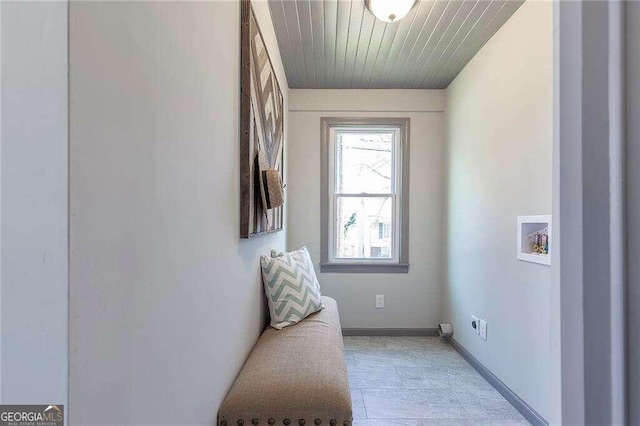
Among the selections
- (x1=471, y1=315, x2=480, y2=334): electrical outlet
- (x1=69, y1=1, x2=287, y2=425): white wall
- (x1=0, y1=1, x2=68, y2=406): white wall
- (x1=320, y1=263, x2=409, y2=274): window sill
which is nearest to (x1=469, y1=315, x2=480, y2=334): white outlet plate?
(x1=471, y1=315, x2=480, y2=334): electrical outlet

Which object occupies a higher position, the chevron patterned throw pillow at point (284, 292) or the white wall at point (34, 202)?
the white wall at point (34, 202)

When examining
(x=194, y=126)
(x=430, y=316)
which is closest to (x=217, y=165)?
(x=194, y=126)

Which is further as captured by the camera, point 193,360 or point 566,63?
point 193,360

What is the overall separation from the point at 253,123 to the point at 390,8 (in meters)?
1.14

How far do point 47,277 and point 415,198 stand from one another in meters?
3.12

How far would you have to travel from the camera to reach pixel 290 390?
1.15 meters

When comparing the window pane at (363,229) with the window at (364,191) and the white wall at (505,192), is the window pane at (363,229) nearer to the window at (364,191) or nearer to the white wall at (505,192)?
the window at (364,191)

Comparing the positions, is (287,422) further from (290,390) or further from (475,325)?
(475,325)

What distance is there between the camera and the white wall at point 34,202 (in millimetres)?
405

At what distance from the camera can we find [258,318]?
5.85 ft

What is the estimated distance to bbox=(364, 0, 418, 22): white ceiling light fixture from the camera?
6.14ft

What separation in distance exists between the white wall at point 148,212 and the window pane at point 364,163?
7.29 feet

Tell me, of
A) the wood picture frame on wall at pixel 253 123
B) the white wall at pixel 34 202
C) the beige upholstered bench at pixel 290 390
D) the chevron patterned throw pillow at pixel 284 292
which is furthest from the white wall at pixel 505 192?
the white wall at pixel 34 202

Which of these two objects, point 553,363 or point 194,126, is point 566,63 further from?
point 194,126
